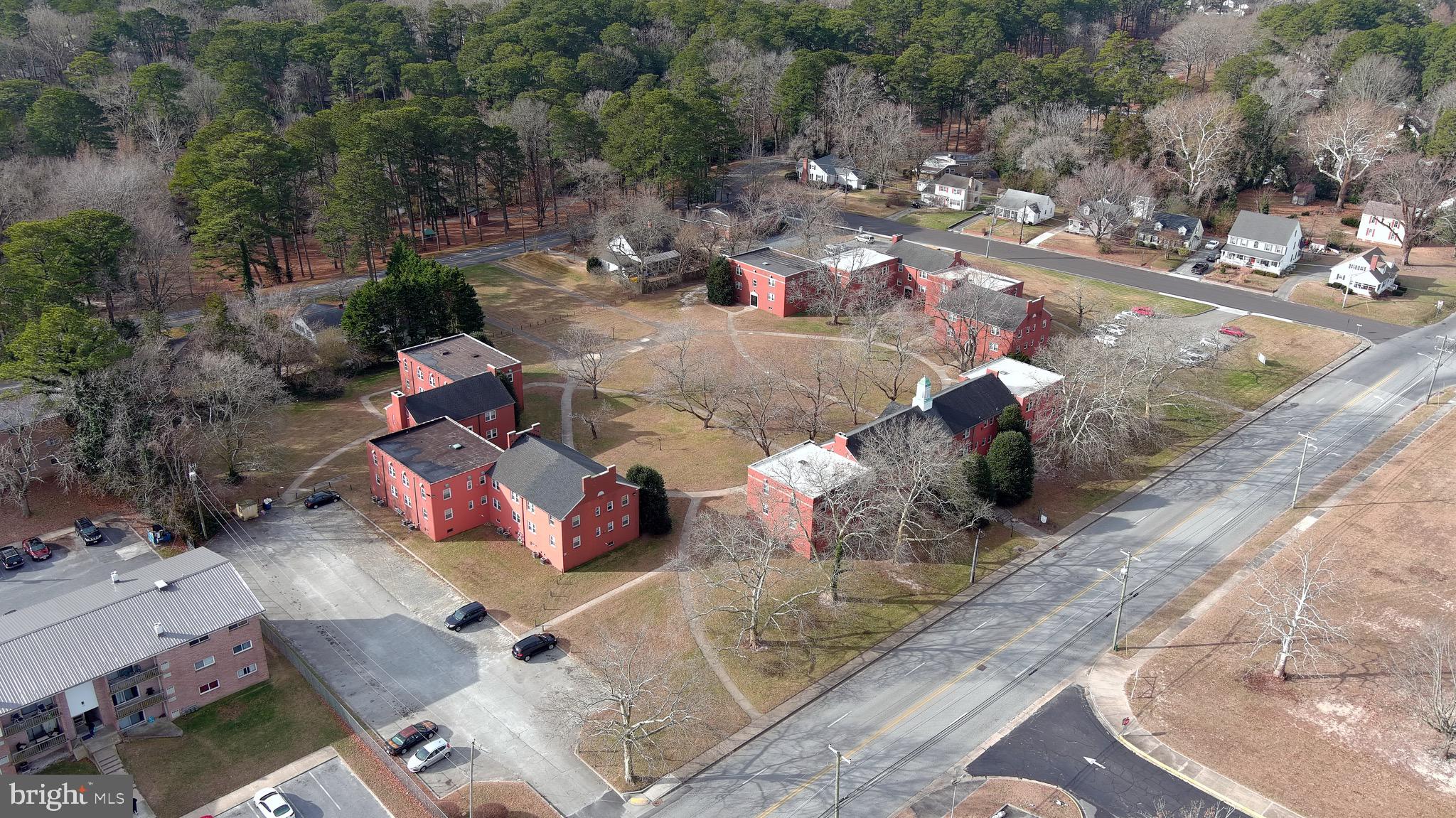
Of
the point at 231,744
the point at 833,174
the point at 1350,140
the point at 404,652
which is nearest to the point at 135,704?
the point at 231,744

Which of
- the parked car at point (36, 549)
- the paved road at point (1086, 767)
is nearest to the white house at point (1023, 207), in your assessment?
the paved road at point (1086, 767)

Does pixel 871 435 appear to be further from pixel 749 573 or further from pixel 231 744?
pixel 231 744

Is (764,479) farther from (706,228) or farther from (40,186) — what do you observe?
(40,186)

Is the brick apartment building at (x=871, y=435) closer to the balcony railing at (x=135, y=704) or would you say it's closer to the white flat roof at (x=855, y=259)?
the white flat roof at (x=855, y=259)

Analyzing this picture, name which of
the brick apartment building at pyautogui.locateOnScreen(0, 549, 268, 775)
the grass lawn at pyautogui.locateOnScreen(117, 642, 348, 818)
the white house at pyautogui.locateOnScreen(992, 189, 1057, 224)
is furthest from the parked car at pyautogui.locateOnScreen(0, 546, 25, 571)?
the white house at pyautogui.locateOnScreen(992, 189, 1057, 224)

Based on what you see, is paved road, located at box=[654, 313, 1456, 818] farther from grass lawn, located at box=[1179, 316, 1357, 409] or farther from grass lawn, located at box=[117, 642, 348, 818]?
grass lawn, located at box=[117, 642, 348, 818]

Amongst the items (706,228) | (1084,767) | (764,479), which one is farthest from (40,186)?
(1084,767)
